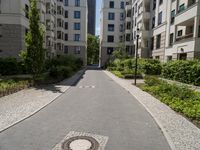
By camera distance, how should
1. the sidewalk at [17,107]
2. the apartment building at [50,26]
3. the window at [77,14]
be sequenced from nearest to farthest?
the sidewalk at [17,107] < the apartment building at [50,26] < the window at [77,14]

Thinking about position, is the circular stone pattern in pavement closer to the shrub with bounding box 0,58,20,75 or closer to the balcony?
the shrub with bounding box 0,58,20,75

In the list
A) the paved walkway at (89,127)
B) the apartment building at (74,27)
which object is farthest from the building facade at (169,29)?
the apartment building at (74,27)

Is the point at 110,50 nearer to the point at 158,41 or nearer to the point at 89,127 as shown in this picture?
the point at 158,41

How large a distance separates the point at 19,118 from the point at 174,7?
2770 centimetres

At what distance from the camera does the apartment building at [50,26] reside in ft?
90.1

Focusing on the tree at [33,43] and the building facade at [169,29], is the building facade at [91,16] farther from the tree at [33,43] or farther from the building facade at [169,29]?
the tree at [33,43]

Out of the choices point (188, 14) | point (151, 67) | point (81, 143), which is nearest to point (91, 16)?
point (151, 67)

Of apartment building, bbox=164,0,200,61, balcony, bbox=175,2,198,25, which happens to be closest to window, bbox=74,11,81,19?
apartment building, bbox=164,0,200,61

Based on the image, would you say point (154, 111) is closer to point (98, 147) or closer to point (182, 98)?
point (182, 98)

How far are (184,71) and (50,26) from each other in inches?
1171

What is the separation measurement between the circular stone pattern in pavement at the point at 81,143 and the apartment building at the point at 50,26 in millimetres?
15965

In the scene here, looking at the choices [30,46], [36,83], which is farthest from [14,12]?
[36,83]

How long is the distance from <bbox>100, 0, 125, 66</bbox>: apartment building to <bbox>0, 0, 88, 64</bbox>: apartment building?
6347 millimetres

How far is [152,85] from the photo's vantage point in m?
17.2
